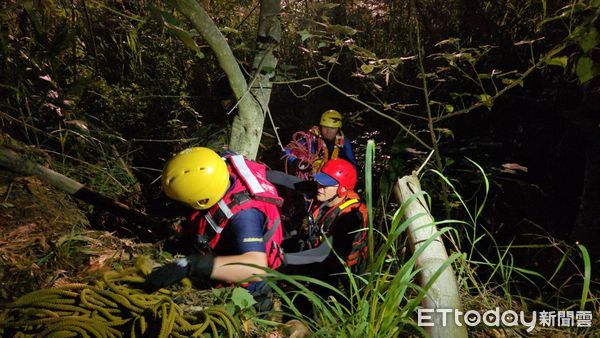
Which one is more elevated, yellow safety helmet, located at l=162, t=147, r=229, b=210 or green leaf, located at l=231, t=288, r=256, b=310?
yellow safety helmet, located at l=162, t=147, r=229, b=210

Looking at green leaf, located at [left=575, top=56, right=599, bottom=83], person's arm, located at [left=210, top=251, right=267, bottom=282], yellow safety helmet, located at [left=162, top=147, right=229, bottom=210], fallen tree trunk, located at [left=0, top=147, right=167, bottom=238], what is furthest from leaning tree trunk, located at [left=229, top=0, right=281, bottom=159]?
green leaf, located at [left=575, top=56, right=599, bottom=83]

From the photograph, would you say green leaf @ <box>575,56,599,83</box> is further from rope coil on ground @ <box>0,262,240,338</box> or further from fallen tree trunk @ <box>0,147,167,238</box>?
fallen tree trunk @ <box>0,147,167,238</box>

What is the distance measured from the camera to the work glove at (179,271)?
5.90ft

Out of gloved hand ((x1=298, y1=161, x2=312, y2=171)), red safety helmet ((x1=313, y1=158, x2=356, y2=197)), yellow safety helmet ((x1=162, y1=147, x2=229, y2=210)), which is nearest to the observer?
yellow safety helmet ((x1=162, y1=147, x2=229, y2=210))

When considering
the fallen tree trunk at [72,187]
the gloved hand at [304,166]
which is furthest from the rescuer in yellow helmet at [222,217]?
the gloved hand at [304,166]

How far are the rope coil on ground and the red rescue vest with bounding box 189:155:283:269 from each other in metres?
0.70

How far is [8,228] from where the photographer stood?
2316 mm

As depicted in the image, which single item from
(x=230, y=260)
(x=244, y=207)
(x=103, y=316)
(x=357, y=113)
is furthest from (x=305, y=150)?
(x=103, y=316)

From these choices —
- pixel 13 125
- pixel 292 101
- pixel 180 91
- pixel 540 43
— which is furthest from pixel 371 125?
pixel 13 125

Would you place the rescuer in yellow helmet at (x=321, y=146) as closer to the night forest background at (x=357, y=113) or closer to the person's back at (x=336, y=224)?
the night forest background at (x=357, y=113)

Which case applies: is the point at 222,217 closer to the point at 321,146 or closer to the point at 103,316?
the point at 103,316

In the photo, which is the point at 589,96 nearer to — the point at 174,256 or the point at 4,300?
the point at 174,256

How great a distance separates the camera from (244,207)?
7.61 ft

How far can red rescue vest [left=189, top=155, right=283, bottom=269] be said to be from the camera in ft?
7.58
